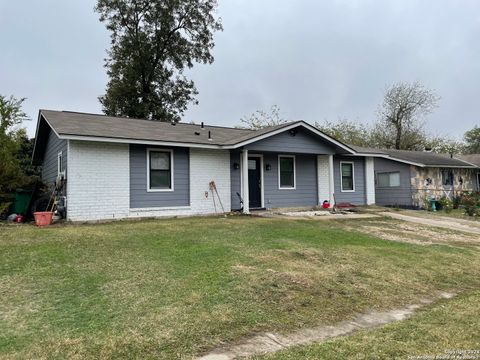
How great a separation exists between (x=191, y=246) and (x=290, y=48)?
19.4 meters

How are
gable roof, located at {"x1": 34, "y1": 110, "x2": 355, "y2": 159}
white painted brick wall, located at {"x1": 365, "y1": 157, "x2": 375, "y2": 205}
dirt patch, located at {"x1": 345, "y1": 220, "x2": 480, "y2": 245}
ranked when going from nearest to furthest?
dirt patch, located at {"x1": 345, "y1": 220, "x2": 480, "y2": 245} < gable roof, located at {"x1": 34, "y1": 110, "x2": 355, "y2": 159} < white painted brick wall, located at {"x1": 365, "y1": 157, "x2": 375, "y2": 205}

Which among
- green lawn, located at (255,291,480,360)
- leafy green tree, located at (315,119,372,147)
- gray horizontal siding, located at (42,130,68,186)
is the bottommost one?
green lawn, located at (255,291,480,360)

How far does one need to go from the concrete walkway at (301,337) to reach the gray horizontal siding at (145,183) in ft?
30.2

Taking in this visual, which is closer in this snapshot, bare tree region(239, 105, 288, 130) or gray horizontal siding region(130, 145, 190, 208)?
gray horizontal siding region(130, 145, 190, 208)

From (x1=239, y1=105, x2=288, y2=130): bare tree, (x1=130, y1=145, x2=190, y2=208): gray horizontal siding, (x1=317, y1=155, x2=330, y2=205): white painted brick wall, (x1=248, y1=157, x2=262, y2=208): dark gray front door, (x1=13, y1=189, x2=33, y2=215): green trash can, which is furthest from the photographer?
(x1=239, y1=105, x2=288, y2=130): bare tree

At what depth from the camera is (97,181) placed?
37.7 ft

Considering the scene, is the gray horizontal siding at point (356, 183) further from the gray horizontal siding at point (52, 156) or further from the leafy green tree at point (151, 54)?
the leafy green tree at point (151, 54)

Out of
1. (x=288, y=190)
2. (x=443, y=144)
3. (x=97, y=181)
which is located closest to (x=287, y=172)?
(x=288, y=190)

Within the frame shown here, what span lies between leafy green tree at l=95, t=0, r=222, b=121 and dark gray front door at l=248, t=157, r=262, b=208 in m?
14.6

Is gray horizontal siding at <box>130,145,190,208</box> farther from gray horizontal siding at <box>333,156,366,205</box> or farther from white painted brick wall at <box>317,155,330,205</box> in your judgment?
gray horizontal siding at <box>333,156,366,205</box>

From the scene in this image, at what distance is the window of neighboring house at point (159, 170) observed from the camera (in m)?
12.6

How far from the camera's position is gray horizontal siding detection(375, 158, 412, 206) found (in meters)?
20.4

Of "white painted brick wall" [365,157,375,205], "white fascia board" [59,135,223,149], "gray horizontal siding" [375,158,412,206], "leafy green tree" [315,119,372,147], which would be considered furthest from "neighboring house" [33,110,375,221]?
"leafy green tree" [315,119,372,147]

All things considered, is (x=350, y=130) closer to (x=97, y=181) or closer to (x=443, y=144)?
(x=443, y=144)
